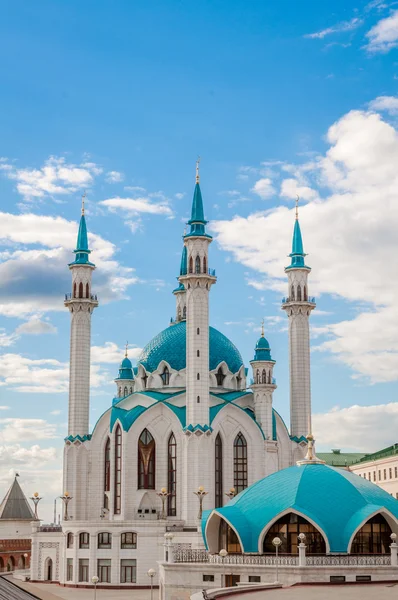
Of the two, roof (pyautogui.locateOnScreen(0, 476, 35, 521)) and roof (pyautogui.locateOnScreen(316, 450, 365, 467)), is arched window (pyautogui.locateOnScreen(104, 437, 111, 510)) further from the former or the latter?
roof (pyautogui.locateOnScreen(316, 450, 365, 467))

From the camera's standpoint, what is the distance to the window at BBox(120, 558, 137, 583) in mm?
58438

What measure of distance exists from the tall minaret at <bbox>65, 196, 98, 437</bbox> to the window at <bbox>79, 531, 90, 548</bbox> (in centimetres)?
1096

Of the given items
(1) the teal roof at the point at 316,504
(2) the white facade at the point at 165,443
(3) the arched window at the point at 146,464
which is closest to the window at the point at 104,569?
(2) the white facade at the point at 165,443

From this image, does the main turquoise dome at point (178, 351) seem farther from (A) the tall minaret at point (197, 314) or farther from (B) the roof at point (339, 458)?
(B) the roof at point (339, 458)

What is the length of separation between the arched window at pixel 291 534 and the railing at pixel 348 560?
8.56ft

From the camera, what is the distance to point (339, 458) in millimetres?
118938

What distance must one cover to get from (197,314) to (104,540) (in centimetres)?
1687

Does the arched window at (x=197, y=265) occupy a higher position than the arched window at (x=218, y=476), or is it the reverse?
the arched window at (x=197, y=265)

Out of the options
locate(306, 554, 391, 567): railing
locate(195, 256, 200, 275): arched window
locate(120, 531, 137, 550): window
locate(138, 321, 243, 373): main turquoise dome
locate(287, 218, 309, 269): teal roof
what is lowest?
locate(306, 554, 391, 567): railing

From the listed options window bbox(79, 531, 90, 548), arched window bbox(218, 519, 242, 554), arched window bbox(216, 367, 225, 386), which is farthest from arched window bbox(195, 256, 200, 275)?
arched window bbox(218, 519, 242, 554)

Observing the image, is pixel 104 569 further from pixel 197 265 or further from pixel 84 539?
pixel 197 265

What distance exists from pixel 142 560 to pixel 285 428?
1901 centimetres

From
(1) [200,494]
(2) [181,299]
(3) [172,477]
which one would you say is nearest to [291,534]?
(1) [200,494]

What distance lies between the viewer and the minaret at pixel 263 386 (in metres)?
69.6
